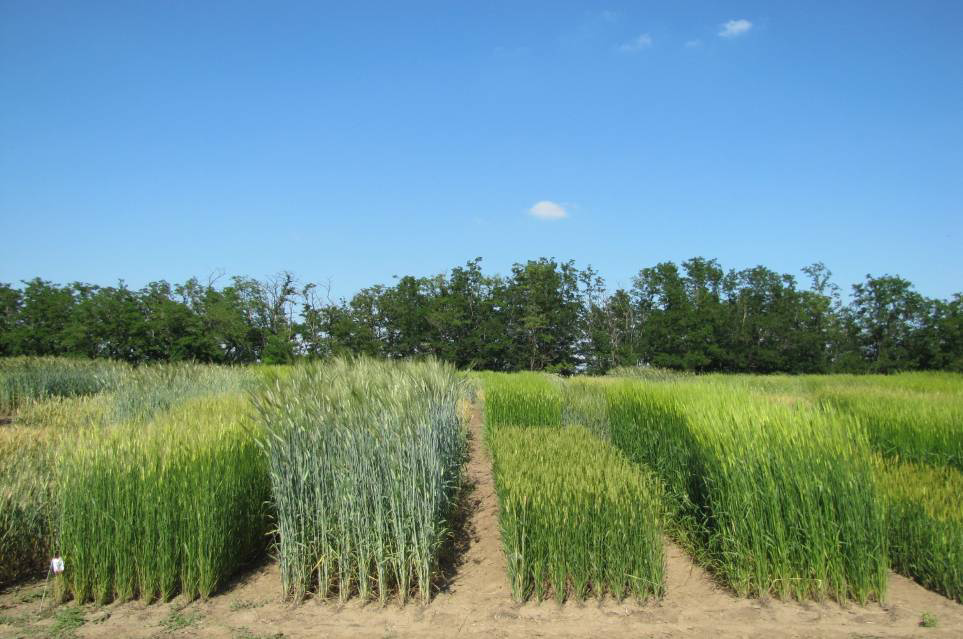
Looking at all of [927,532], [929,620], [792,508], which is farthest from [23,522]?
[927,532]

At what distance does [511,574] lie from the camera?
431 cm

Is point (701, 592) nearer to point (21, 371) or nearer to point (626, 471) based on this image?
point (626, 471)

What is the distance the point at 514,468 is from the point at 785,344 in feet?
121

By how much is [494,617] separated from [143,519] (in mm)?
2730

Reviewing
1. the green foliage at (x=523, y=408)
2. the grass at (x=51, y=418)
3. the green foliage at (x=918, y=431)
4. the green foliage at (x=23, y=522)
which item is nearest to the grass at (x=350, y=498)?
the grass at (x=51, y=418)

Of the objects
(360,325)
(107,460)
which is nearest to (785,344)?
(360,325)

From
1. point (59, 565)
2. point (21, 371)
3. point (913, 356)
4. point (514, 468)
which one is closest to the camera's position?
point (59, 565)

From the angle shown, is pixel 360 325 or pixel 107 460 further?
pixel 360 325

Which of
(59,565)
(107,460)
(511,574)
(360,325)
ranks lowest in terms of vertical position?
(511,574)

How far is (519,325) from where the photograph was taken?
38.2m

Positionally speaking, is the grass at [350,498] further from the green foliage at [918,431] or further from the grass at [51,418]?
the green foliage at [918,431]

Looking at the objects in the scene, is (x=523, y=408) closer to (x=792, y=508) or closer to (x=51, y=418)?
(x=792, y=508)

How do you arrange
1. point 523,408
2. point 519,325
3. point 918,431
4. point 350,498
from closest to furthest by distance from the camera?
point 350,498, point 918,431, point 523,408, point 519,325

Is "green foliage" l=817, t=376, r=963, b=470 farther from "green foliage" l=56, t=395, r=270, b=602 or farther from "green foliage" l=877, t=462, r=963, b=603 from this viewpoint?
"green foliage" l=56, t=395, r=270, b=602
